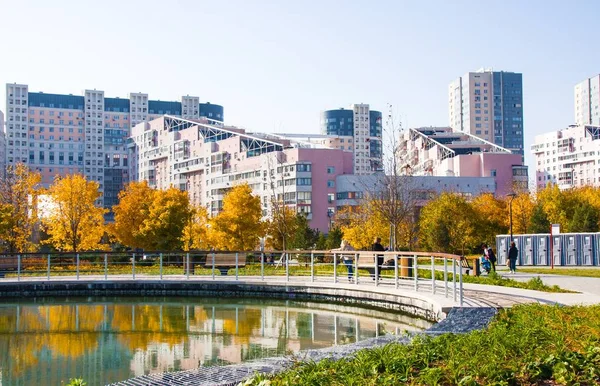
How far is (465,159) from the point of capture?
13212 centimetres

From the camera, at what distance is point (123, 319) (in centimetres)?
2223

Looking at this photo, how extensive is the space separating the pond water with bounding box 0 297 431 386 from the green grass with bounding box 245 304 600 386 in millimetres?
4459

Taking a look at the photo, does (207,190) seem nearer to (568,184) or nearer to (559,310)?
(568,184)

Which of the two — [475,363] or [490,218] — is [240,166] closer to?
[490,218]

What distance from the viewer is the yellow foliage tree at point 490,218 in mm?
61306

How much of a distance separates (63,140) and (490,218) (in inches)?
5983

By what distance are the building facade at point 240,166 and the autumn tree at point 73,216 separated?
3171 centimetres

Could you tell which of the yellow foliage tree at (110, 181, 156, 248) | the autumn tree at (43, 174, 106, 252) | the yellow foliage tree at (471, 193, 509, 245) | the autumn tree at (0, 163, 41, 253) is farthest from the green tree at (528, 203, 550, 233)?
the autumn tree at (0, 163, 41, 253)

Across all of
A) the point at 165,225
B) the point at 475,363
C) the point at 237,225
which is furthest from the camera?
the point at 165,225

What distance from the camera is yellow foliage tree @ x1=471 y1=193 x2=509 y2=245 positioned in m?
61.3

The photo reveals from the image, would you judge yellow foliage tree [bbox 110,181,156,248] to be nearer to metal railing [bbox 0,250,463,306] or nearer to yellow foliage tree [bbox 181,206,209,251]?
yellow foliage tree [bbox 181,206,209,251]

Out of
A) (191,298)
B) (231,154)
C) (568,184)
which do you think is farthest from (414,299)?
(568,184)

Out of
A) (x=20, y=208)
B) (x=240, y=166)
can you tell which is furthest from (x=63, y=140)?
(x=20, y=208)

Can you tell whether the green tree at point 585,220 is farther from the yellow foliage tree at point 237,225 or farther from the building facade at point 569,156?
the building facade at point 569,156
